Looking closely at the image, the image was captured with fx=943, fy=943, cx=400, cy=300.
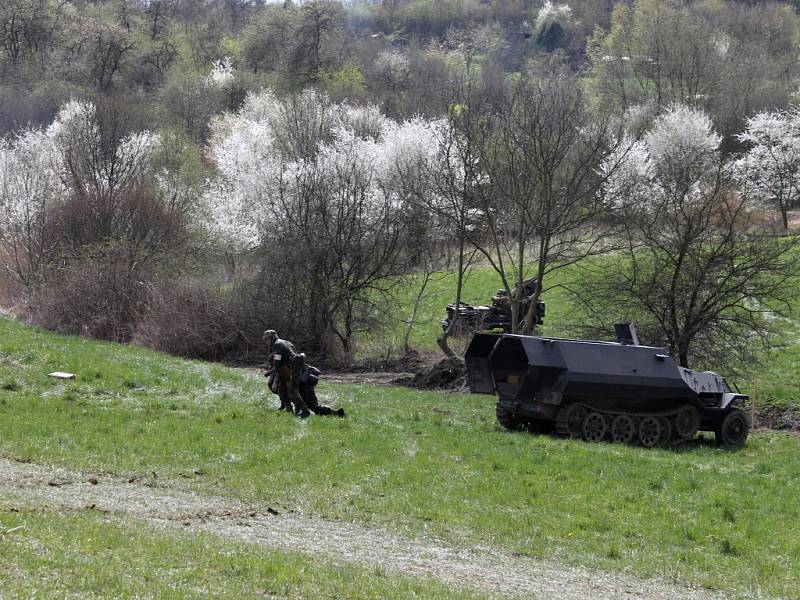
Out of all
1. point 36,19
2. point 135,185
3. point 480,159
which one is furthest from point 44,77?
point 480,159

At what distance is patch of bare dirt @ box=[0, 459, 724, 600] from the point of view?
Answer: 9.71m

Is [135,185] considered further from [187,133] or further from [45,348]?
[187,133]

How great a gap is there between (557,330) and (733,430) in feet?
30.1

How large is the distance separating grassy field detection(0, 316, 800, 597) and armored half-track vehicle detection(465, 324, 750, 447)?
0.64m

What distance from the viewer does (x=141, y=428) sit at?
52.0 ft

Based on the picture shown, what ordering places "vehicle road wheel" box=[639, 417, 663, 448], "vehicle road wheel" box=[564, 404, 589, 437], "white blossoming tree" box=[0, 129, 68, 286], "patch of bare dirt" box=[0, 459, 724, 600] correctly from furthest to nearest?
"white blossoming tree" box=[0, 129, 68, 286] → "vehicle road wheel" box=[639, 417, 663, 448] → "vehicle road wheel" box=[564, 404, 589, 437] → "patch of bare dirt" box=[0, 459, 724, 600]

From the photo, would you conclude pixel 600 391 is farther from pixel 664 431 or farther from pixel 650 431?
pixel 664 431

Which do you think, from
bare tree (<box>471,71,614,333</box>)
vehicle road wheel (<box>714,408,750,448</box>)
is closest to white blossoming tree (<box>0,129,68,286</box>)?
bare tree (<box>471,71,614,333</box>)

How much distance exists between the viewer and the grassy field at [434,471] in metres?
11.6

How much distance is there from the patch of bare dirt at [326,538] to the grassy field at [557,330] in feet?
50.7

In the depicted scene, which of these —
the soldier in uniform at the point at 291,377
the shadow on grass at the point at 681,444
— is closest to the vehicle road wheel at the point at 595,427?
the shadow on grass at the point at 681,444

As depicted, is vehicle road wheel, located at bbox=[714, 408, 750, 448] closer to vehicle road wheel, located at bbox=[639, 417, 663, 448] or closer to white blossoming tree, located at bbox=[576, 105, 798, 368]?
vehicle road wheel, located at bbox=[639, 417, 663, 448]

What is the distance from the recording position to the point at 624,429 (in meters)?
19.2

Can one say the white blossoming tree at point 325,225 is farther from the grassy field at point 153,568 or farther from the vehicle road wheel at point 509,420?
the grassy field at point 153,568
